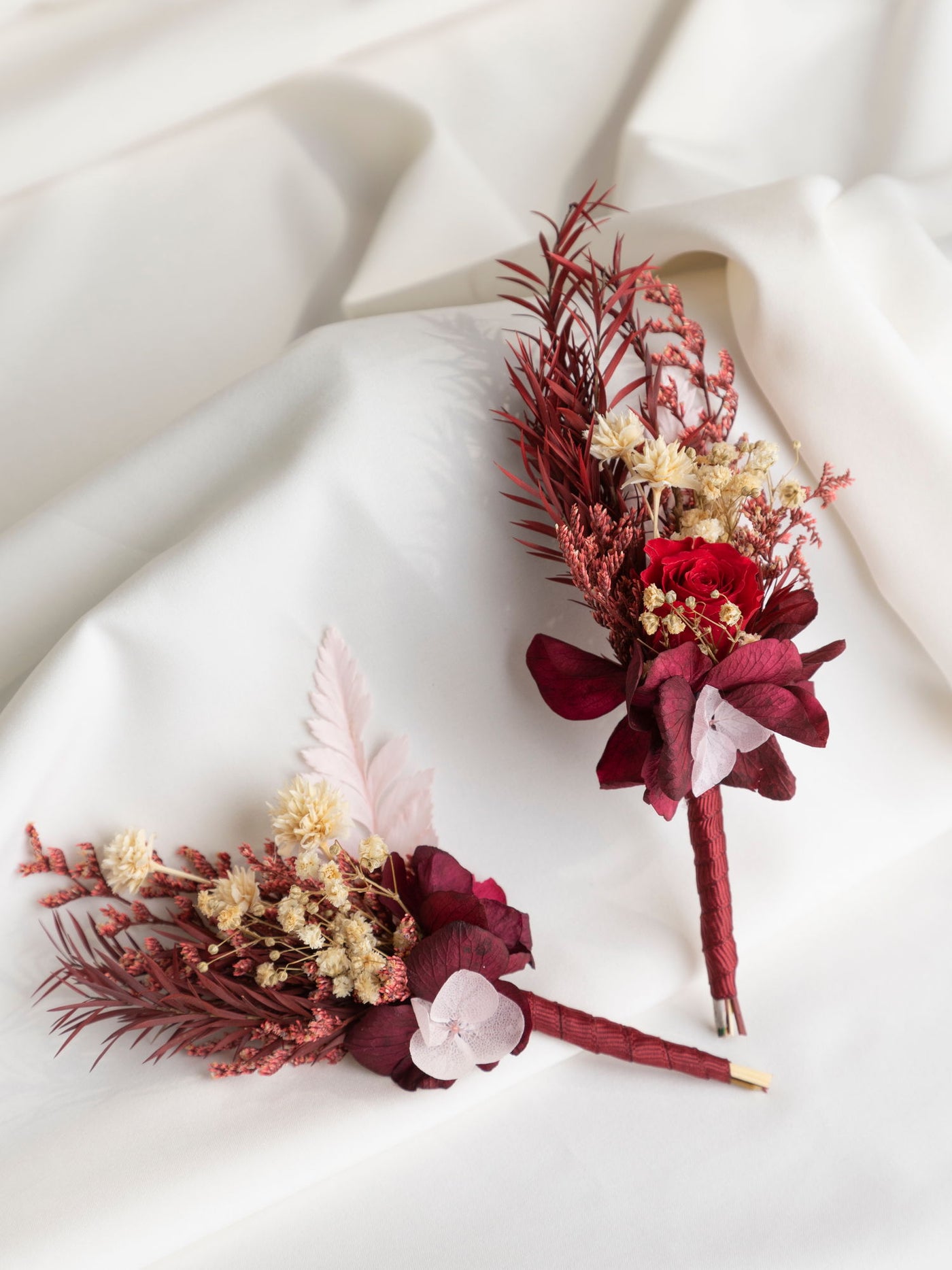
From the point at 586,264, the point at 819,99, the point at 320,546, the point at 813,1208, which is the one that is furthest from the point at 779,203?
the point at 813,1208

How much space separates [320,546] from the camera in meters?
1.24

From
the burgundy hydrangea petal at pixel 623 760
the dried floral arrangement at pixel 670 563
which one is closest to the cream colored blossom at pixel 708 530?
the dried floral arrangement at pixel 670 563

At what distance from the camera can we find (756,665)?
1.04 meters

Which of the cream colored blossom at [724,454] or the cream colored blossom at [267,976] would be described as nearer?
the cream colored blossom at [267,976]

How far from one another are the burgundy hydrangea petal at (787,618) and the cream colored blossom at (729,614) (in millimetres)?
96

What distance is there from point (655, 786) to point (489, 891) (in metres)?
0.23

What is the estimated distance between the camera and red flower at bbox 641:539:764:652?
1.04m

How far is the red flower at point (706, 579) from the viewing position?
3.42ft

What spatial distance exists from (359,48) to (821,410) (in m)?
0.96

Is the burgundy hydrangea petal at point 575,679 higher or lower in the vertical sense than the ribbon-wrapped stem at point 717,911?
higher

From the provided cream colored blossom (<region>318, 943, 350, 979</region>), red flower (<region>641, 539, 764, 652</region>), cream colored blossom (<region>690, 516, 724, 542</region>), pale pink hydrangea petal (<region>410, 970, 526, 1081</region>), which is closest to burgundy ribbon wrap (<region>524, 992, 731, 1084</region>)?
pale pink hydrangea petal (<region>410, 970, 526, 1081</region>)

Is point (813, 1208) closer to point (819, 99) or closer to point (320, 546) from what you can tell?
point (320, 546)

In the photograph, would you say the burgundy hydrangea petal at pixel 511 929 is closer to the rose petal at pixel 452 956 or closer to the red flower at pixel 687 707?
the rose petal at pixel 452 956

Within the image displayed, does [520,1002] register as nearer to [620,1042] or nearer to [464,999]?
[464,999]
